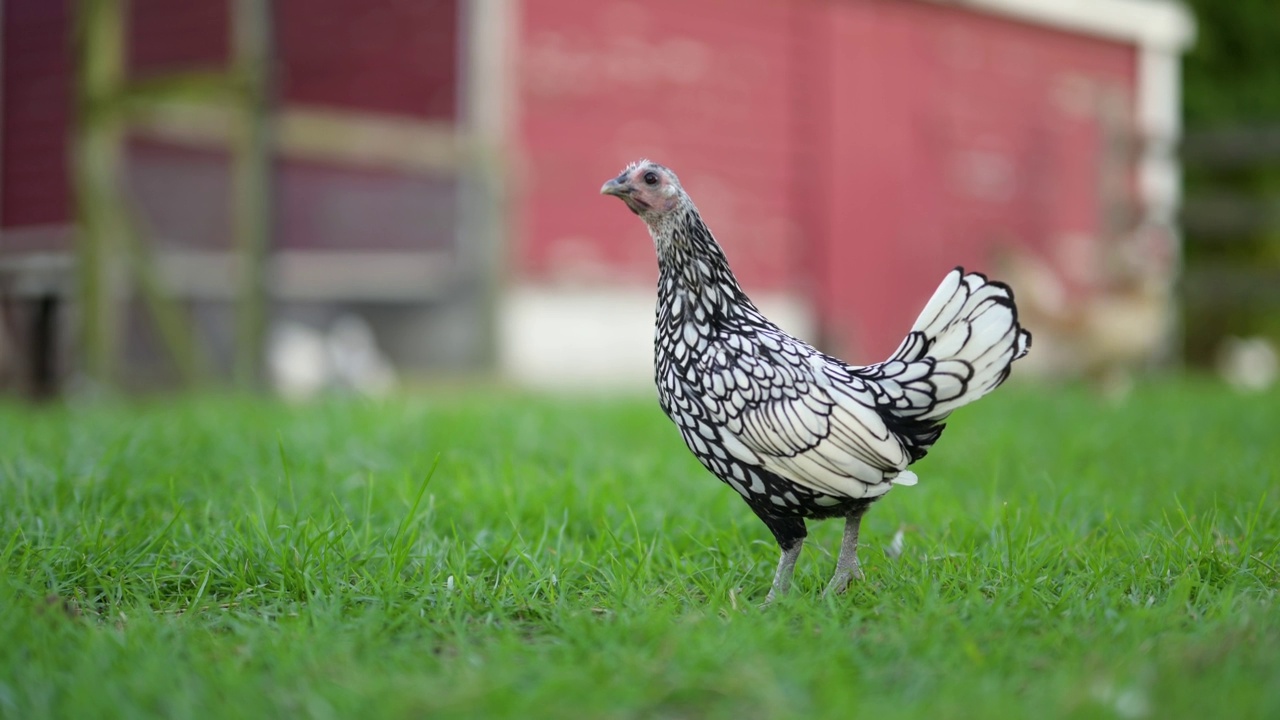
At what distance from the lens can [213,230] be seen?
6.68 meters

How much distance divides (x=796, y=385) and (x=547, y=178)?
6805mm

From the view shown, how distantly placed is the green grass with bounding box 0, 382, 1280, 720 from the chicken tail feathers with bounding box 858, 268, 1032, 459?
0.36 metres

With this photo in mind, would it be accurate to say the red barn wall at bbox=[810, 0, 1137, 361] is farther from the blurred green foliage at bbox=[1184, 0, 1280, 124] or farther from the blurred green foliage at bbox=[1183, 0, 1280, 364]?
the blurred green foliage at bbox=[1184, 0, 1280, 124]

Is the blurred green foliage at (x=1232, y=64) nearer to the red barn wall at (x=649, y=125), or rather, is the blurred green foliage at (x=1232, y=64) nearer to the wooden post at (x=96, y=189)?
A: the red barn wall at (x=649, y=125)

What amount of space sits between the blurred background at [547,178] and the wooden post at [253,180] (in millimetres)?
17

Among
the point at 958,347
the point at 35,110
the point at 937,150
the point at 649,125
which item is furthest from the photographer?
the point at 937,150

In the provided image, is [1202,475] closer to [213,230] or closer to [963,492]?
[963,492]

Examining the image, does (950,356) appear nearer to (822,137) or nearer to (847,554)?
(847,554)

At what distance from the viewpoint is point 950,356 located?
6.81 ft

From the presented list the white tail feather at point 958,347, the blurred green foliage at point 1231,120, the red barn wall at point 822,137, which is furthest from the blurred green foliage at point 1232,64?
the white tail feather at point 958,347

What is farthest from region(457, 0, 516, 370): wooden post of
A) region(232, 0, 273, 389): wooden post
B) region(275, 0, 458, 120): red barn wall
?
region(232, 0, 273, 389): wooden post

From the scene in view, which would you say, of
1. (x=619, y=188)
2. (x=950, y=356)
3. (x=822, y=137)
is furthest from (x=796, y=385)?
(x=822, y=137)

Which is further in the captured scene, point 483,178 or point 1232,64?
point 1232,64

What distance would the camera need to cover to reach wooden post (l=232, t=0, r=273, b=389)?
5.76 m
